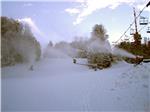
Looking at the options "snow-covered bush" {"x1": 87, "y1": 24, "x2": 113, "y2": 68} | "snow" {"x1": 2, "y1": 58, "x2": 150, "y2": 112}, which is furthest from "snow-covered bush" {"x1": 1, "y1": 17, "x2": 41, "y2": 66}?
"snow-covered bush" {"x1": 87, "y1": 24, "x2": 113, "y2": 68}

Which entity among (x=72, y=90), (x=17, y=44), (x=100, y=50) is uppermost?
(x=17, y=44)

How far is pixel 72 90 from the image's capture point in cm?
970

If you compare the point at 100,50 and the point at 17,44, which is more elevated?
the point at 17,44

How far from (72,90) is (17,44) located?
312cm

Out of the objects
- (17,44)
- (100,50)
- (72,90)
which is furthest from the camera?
(100,50)

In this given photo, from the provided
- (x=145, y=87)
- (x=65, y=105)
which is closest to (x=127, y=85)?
(x=145, y=87)

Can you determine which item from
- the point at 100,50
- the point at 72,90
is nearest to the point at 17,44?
the point at 72,90

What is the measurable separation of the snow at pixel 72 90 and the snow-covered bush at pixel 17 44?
1.18 ft

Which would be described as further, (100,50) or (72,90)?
(100,50)

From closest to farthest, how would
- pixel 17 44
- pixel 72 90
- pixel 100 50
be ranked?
pixel 72 90 < pixel 17 44 < pixel 100 50

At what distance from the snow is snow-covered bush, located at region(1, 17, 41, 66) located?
358 millimetres

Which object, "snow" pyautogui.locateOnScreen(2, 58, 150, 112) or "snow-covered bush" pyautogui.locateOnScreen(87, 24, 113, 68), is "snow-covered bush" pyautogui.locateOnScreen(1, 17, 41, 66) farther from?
"snow-covered bush" pyautogui.locateOnScreen(87, 24, 113, 68)

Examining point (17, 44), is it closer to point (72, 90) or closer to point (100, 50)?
point (72, 90)

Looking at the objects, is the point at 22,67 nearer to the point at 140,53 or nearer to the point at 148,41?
the point at 140,53
